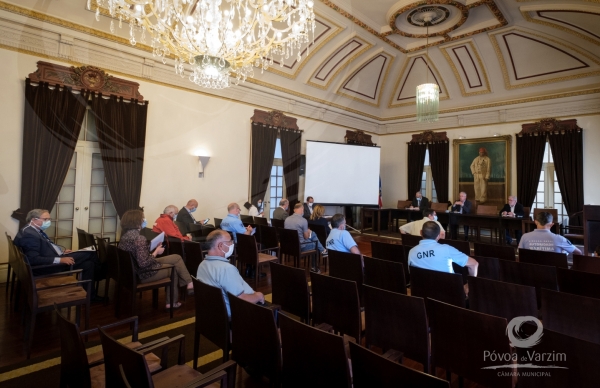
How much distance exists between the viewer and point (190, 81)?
266 inches

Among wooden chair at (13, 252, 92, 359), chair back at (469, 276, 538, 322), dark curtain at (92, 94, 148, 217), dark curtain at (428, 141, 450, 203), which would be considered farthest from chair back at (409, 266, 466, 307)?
dark curtain at (428, 141, 450, 203)

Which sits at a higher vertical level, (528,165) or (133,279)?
(528,165)

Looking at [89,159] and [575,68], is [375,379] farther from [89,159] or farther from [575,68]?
[575,68]

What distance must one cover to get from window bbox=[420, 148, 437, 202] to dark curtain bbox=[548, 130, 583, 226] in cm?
327

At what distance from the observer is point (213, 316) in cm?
224

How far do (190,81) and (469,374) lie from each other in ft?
21.9

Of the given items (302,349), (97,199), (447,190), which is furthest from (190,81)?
(447,190)

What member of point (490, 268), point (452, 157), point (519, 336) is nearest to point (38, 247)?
point (519, 336)

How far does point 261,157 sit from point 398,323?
6.40 meters

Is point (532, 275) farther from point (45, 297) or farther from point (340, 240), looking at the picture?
point (45, 297)

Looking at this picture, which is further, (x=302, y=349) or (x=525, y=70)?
(x=525, y=70)

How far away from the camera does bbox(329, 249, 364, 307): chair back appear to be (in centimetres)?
336

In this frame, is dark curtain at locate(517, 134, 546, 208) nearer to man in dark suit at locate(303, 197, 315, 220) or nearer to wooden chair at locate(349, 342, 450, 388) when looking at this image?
man in dark suit at locate(303, 197, 315, 220)

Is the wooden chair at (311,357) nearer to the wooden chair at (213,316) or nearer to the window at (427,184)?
the wooden chair at (213,316)
